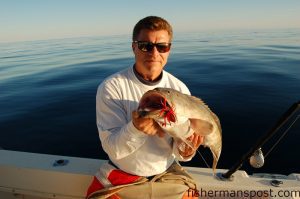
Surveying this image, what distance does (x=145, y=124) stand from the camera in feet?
8.23

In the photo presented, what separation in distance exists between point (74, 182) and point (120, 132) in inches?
69.4

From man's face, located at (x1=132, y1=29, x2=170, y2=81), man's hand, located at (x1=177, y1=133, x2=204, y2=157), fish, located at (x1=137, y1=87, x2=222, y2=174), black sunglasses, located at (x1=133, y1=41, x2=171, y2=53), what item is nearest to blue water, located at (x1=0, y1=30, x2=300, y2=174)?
man's hand, located at (x1=177, y1=133, x2=204, y2=157)

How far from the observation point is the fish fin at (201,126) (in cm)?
297

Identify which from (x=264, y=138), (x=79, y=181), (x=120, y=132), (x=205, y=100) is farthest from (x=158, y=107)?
(x=205, y=100)

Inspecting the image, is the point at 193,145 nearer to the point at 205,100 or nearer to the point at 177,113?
the point at 177,113

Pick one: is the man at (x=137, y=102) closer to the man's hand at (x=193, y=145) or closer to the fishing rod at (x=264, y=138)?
the man's hand at (x=193, y=145)

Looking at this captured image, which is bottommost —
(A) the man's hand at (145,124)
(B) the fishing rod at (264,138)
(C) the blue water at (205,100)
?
(C) the blue water at (205,100)

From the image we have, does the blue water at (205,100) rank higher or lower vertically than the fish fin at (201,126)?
lower

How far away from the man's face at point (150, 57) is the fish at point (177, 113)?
0.61 meters

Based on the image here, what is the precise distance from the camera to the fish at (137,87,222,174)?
2432 millimetres

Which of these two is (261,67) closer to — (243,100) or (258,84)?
(258,84)

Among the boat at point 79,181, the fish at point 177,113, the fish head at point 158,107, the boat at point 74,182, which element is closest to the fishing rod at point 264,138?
the boat at point 79,181

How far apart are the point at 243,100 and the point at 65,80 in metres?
9.86

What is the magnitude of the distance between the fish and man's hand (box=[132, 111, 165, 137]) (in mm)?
68
